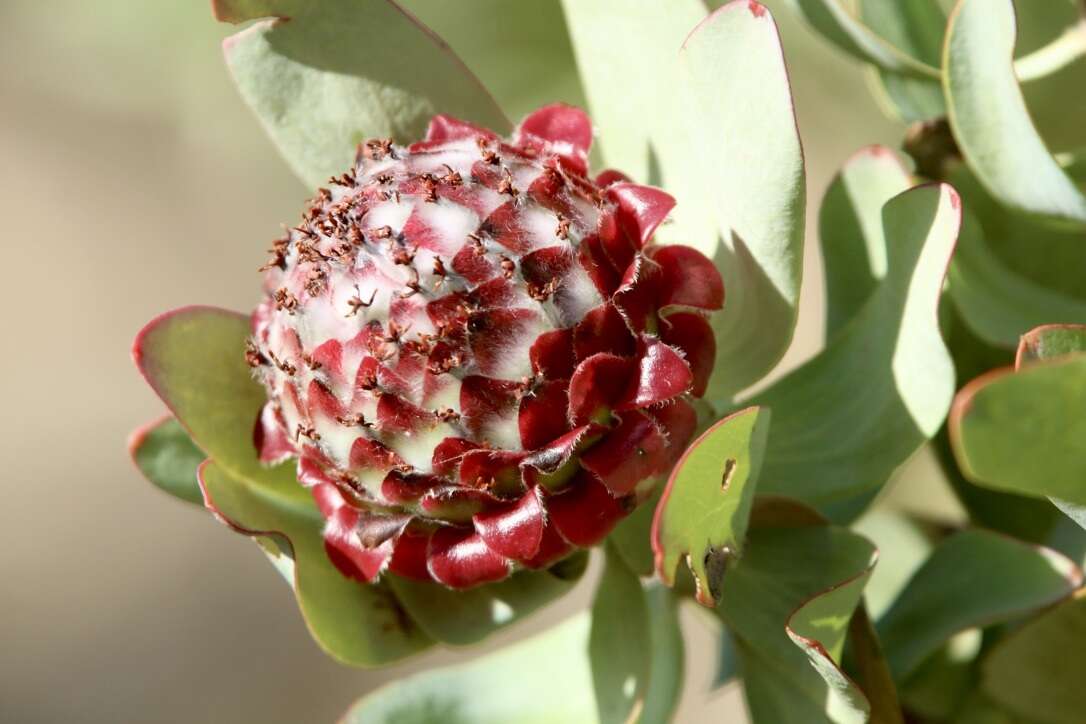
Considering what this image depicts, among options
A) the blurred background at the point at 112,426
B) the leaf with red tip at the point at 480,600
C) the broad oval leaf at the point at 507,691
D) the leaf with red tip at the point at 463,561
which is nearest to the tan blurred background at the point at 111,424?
the blurred background at the point at 112,426

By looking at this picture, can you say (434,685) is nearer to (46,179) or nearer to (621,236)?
(621,236)

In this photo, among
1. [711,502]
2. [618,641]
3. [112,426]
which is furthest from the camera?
[112,426]

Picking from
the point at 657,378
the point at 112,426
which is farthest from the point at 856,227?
the point at 112,426

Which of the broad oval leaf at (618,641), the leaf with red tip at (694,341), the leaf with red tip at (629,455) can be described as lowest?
the broad oval leaf at (618,641)

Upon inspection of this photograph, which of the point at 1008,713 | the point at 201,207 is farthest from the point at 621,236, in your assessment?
the point at 201,207

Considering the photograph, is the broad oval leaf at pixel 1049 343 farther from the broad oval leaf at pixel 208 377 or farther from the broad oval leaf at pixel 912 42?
the broad oval leaf at pixel 208 377

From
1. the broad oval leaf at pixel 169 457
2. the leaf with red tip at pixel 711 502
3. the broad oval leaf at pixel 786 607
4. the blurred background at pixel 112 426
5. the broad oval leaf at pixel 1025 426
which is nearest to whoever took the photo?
the broad oval leaf at pixel 1025 426

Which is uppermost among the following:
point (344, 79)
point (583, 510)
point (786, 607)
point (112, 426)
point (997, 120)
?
point (344, 79)

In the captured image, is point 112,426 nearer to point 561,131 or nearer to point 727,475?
point 561,131
